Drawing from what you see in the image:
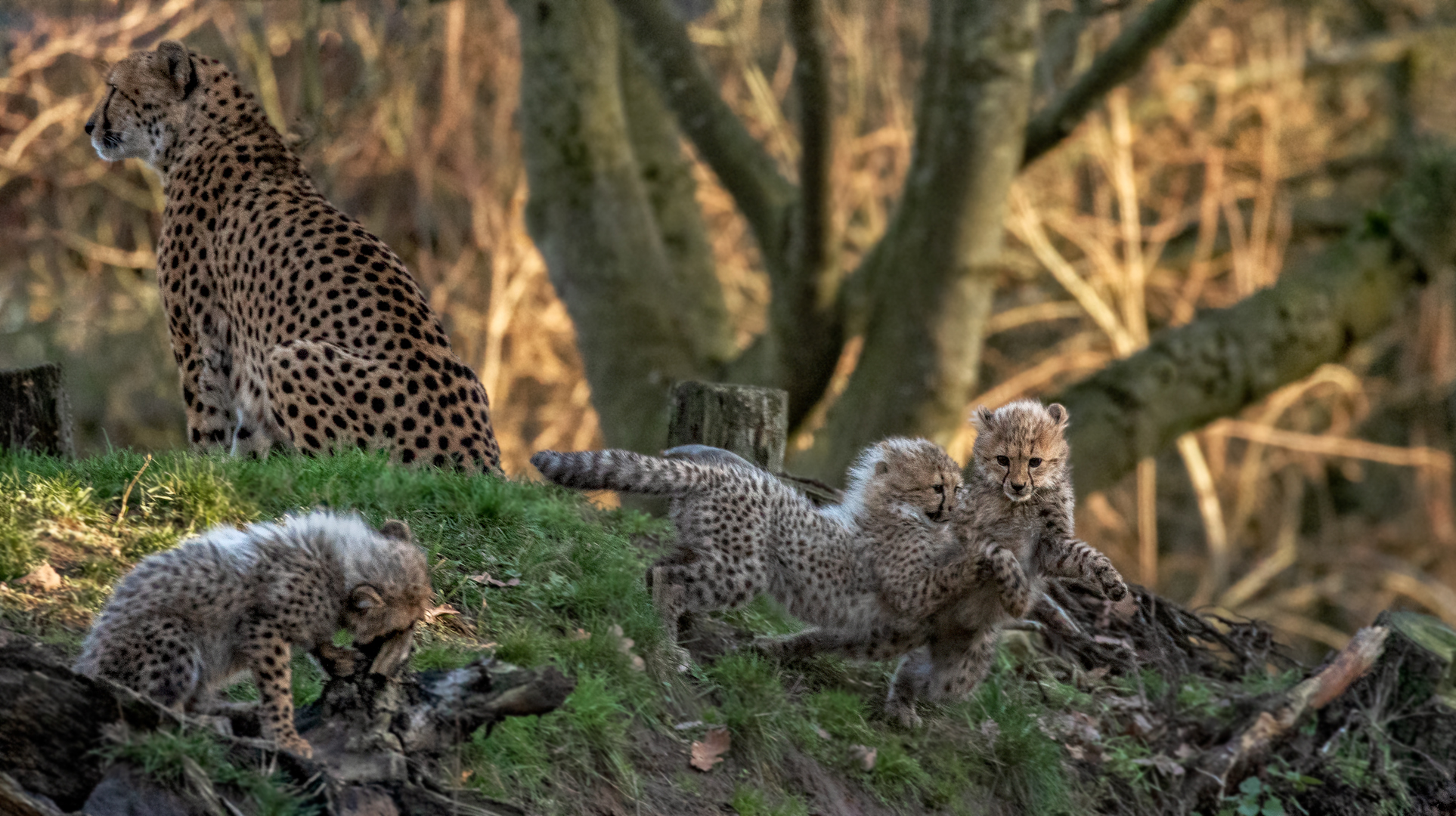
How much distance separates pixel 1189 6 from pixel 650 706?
483 centimetres

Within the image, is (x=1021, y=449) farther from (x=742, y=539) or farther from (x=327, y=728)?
(x=327, y=728)

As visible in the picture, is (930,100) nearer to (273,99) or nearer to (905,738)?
(905,738)

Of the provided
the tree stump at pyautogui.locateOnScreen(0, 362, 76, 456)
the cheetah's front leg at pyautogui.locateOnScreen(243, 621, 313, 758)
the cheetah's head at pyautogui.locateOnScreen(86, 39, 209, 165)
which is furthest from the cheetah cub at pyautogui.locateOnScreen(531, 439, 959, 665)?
the cheetah's head at pyautogui.locateOnScreen(86, 39, 209, 165)

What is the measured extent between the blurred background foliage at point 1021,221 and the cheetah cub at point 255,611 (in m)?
7.17

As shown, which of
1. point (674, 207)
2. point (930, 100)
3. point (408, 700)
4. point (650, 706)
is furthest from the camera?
point (674, 207)

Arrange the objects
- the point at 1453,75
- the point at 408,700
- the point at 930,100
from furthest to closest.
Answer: the point at 1453,75 → the point at 930,100 → the point at 408,700

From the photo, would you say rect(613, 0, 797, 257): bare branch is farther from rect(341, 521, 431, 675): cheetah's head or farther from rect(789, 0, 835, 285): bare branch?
rect(341, 521, 431, 675): cheetah's head

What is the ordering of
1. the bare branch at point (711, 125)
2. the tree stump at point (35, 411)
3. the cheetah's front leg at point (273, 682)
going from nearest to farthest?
the cheetah's front leg at point (273, 682), the tree stump at point (35, 411), the bare branch at point (711, 125)

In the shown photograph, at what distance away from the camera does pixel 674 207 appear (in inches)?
352

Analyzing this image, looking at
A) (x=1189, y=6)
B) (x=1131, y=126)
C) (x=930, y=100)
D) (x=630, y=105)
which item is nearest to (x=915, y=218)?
(x=930, y=100)

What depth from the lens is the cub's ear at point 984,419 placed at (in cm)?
434

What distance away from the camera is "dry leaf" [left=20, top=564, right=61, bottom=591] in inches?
→ 146

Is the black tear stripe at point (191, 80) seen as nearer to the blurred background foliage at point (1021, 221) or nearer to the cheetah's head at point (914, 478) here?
the cheetah's head at point (914, 478)

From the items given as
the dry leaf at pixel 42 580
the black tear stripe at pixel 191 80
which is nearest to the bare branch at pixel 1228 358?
the black tear stripe at pixel 191 80
